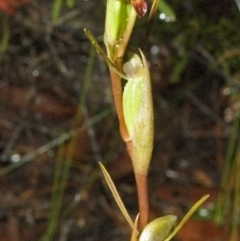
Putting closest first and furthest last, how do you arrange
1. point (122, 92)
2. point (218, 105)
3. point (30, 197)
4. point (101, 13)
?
point (122, 92) < point (101, 13) < point (30, 197) < point (218, 105)

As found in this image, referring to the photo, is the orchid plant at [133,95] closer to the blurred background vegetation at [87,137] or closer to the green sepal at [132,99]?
the green sepal at [132,99]

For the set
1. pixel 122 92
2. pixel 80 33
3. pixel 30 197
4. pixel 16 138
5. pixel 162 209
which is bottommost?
pixel 162 209

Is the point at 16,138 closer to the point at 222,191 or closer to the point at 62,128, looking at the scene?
the point at 62,128

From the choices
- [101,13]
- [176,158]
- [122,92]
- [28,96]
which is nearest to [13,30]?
[28,96]

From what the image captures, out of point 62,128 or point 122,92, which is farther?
point 62,128

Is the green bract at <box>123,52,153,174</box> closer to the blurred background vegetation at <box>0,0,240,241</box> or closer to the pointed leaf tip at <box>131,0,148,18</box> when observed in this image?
the pointed leaf tip at <box>131,0,148,18</box>

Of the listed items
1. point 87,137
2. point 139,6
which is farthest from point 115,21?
point 87,137
